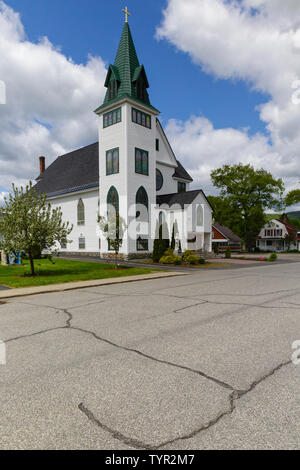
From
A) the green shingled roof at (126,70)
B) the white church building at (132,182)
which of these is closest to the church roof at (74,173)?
the white church building at (132,182)

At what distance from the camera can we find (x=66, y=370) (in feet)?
12.7

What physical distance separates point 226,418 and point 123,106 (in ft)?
92.6

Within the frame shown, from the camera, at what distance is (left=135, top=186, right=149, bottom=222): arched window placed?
90.6 ft

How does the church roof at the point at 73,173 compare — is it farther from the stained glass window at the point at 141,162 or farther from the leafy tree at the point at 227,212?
the leafy tree at the point at 227,212

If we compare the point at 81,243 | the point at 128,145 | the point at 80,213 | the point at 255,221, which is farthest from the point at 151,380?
the point at 255,221

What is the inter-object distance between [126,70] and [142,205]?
1387 centimetres

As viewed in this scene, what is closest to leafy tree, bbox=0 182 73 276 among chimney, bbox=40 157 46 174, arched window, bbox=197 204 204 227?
arched window, bbox=197 204 204 227

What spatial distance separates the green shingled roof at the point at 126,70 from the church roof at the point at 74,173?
816 cm

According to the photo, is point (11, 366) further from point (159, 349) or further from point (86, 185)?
point (86, 185)

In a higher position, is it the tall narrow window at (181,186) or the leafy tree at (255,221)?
the tall narrow window at (181,186)

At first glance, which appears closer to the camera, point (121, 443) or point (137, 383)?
point (121, 443)

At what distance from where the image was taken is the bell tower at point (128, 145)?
26.7 meters

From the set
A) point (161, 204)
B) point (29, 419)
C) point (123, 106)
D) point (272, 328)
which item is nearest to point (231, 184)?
point (161, 204)

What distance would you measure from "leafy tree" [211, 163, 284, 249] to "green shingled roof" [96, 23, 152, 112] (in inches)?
1380
